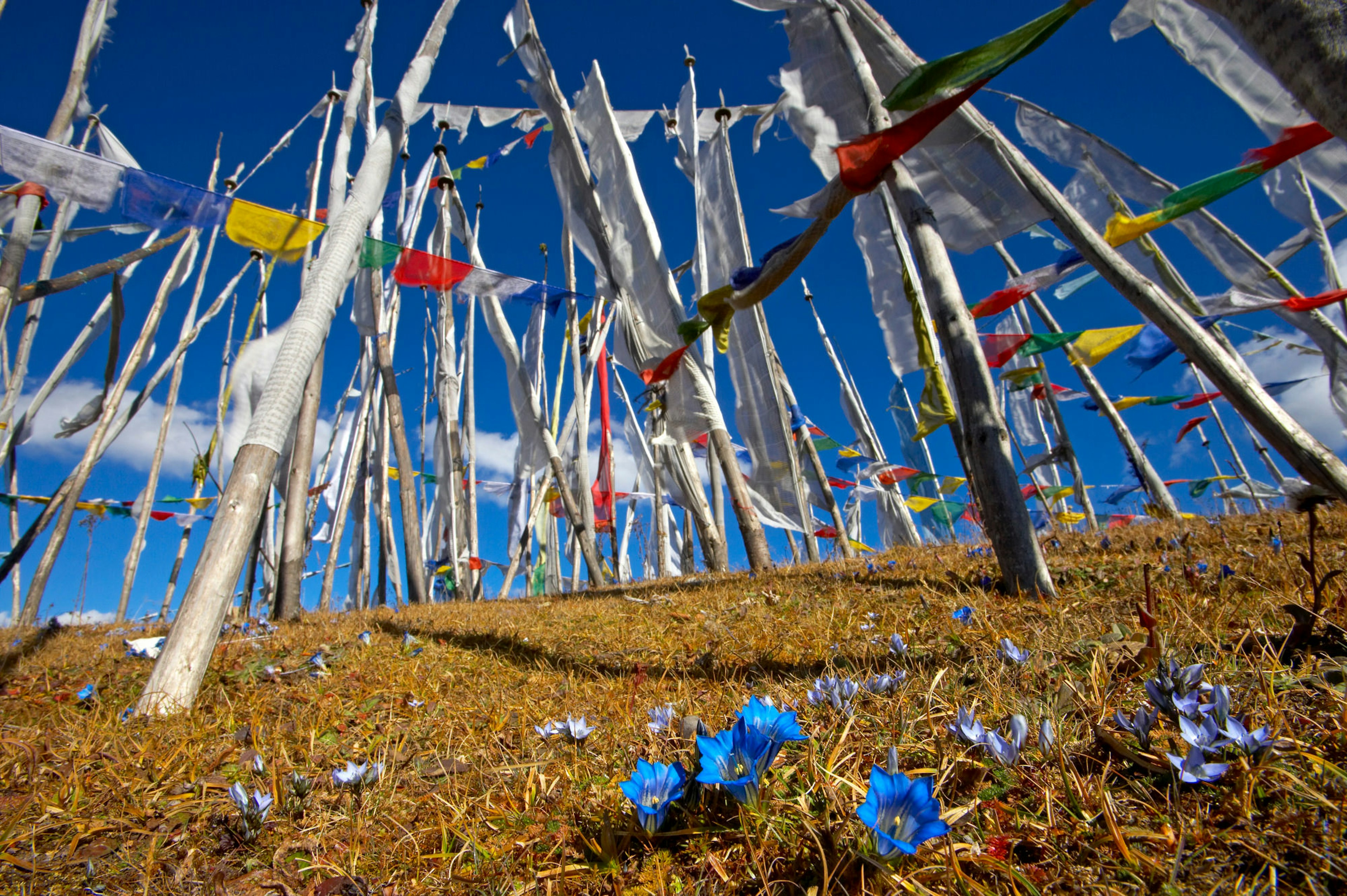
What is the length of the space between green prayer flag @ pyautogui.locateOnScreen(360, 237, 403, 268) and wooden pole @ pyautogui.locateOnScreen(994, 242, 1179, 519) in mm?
7889

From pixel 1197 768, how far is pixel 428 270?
6.99 meters

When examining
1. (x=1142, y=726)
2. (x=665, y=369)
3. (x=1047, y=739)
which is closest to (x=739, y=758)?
(x=1047, y=739)

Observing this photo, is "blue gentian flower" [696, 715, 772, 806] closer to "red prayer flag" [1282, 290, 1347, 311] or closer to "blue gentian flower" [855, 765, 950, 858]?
"blue gentian flower" [855, 765, 950, 858]

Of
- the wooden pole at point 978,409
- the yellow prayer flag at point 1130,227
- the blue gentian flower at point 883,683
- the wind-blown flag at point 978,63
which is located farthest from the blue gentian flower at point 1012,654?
the yellow prayer flag at point 1130,227

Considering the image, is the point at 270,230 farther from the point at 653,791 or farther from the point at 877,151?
the point at 653,791

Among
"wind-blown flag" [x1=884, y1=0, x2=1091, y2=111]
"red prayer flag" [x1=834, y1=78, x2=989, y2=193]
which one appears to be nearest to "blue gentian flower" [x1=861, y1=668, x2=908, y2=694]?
"wind-blown flag" [x1=884, y1=0, x2=1091, y2=111]

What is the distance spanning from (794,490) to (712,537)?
1382 millimetres

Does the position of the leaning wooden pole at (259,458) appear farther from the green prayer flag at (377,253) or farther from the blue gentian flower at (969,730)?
the blue gentian flower at (969,730)

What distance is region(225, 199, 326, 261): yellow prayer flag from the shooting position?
15.3ft

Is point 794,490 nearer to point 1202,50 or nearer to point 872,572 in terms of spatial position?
point 872,572

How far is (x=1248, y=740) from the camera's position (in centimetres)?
90

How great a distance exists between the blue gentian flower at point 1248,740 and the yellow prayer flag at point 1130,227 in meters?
4.71

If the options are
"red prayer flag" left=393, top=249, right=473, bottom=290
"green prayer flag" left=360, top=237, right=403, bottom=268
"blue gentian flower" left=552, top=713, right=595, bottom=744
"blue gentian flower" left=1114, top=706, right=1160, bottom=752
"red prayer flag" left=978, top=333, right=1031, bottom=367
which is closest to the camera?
"blue gentian flower" left=1114, top=706, right=1160, bottom=752

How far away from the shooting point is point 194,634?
257 centimetres
